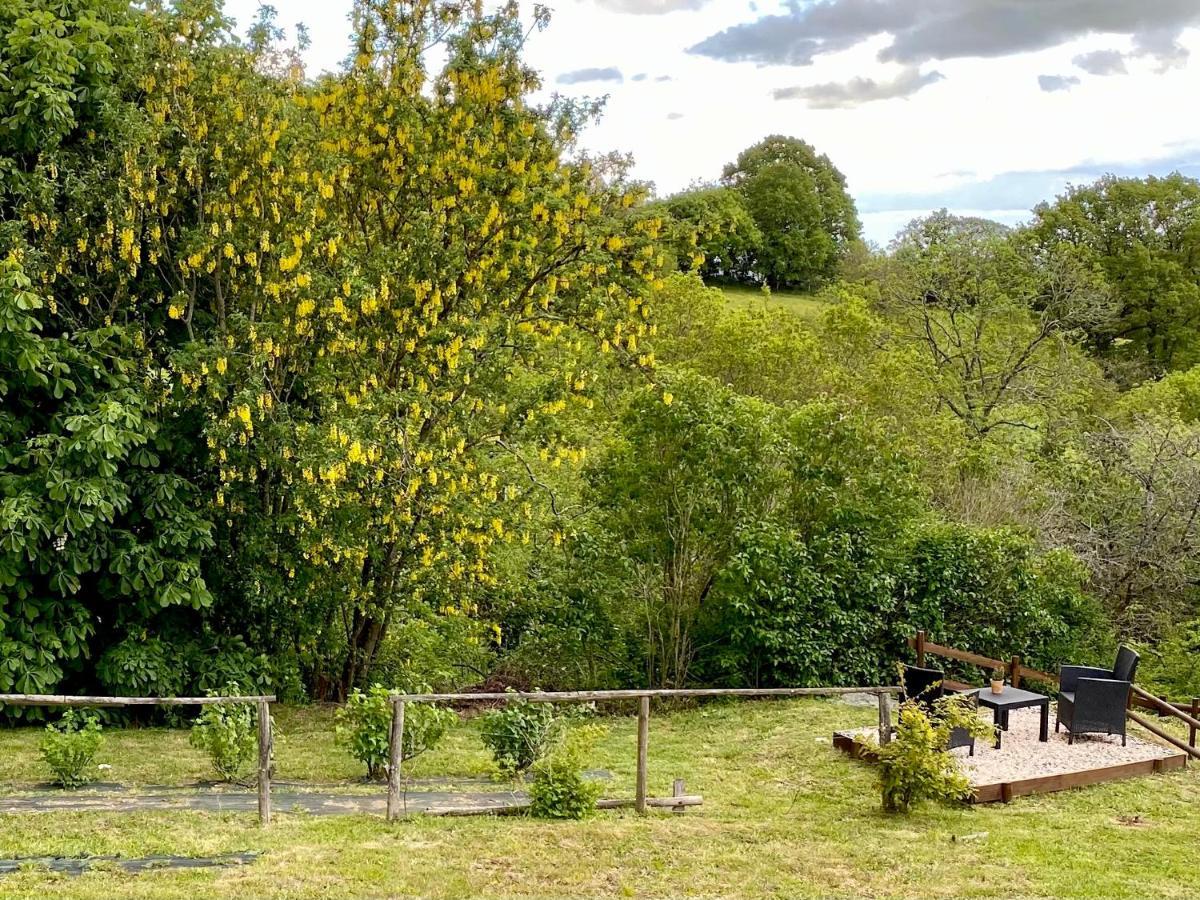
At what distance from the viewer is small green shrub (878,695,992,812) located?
8227 millimetres

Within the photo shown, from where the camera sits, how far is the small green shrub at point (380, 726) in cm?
880

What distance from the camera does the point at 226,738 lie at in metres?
8.83

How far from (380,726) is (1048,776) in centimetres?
583

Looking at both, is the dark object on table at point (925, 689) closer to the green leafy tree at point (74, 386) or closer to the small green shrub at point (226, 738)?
the small green shrub at point (226, 738)

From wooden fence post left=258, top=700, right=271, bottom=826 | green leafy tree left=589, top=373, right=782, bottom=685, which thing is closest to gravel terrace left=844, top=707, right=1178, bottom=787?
green leafy tree left=589, top=373, right=782, bottom=685

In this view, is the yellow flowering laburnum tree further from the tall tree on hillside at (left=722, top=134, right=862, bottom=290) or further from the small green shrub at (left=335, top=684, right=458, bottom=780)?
the tall tree on hillside at (left=722, top=134, right=862, bottom=290)

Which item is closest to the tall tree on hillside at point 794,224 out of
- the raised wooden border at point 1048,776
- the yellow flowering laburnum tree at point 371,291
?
the yellow flowering laburnum tree at point 371,291

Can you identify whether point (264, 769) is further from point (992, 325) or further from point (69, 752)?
point (992, 325)

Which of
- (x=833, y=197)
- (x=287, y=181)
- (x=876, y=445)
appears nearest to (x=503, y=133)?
(x=287, y=181)

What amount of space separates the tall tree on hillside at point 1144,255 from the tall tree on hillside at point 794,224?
29.8 ft

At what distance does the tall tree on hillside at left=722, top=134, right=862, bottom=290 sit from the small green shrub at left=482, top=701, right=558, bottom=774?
4158 cm

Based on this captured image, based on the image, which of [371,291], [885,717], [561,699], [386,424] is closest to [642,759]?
[561,699]

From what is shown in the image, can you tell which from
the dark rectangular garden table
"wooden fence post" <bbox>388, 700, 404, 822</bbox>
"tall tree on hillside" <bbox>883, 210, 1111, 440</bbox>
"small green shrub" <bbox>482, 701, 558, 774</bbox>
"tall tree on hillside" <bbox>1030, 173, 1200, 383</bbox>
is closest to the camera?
"wooden fence post" <bbox>388, 700, 404, 822</bbox>

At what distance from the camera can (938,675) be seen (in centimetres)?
1008
